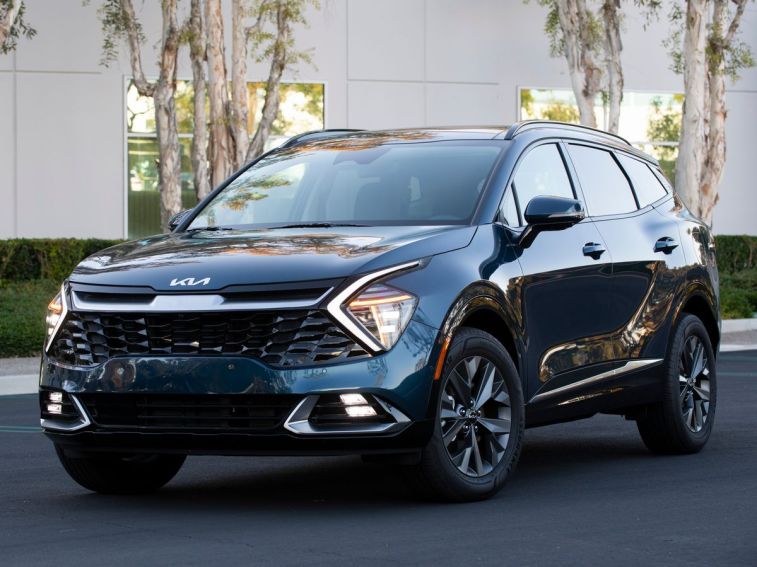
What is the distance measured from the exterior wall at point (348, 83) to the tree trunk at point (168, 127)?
10.2 feet

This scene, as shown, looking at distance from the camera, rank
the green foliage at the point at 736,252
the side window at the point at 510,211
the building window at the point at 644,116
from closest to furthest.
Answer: the side window at the point at 510,211, the green foliage at the point at 736,252, the building window at the point at 644,116

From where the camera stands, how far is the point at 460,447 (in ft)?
23.2

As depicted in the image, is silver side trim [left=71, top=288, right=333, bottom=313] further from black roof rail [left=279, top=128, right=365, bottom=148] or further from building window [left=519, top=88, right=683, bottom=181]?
building window [left=519, top=88, right=683, bottom=181]

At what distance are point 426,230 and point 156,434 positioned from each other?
159cm

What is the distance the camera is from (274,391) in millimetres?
6527

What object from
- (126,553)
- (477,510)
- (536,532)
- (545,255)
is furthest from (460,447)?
(126,553)

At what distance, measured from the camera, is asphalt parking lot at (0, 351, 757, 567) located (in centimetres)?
601

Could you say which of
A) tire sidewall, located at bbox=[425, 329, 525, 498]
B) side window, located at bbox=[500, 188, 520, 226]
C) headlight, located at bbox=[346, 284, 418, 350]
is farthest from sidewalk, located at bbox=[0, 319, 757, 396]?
headlight, located at bbox=[346, 284, 418, 350]

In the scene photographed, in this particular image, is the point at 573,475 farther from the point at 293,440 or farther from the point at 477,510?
the point at 293,440

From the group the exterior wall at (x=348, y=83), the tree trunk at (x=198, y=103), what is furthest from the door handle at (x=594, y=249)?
the exterior wall at (x=348, y=83)

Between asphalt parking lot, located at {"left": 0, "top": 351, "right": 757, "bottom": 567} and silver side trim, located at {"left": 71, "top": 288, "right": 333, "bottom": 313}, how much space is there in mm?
941

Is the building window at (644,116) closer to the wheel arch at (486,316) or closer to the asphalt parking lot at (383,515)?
the asphalt parking lot at (383,515)

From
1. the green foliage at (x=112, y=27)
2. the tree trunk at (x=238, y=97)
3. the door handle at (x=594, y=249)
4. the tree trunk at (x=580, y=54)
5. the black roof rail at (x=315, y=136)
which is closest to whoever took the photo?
the door handle at (x=594, y=249)

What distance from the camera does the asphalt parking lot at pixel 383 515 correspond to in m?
6.01
